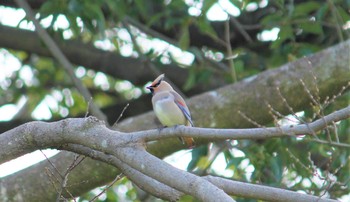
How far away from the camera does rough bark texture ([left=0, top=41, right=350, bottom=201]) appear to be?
6.50m

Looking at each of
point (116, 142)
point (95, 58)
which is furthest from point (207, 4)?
point (116, 142)

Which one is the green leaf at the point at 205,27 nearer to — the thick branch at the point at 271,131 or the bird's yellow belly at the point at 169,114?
the bird's yellow belly at the point at 169,114

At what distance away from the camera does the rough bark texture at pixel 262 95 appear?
21.3 ft

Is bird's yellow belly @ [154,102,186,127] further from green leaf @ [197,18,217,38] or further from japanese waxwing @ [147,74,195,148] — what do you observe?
green leaf @ [197,18,217,38]

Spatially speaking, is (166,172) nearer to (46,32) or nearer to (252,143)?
(252,143)

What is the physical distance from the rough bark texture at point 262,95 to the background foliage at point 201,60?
0.19m

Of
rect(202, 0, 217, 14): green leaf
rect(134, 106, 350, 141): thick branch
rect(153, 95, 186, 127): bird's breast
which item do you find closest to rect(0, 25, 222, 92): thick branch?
rect(202, 0, 217, 14): green leaf

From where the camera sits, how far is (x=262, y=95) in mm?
6656

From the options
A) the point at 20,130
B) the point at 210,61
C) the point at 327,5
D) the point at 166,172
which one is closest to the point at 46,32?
the point at 210,61

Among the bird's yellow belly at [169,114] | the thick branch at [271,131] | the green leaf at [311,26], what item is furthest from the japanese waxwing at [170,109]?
the green leaf at [311,26]

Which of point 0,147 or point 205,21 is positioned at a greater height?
point 0,147

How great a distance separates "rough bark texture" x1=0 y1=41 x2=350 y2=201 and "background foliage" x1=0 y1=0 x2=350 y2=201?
19 centimetres

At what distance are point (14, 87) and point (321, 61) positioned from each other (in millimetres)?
4197

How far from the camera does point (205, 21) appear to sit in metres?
7.57
